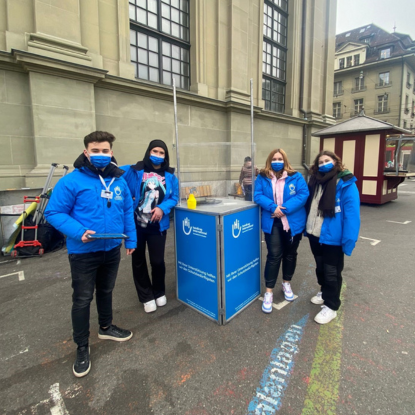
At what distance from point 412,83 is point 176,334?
52.4m

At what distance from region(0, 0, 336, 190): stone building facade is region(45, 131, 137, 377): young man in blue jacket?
4.76ft

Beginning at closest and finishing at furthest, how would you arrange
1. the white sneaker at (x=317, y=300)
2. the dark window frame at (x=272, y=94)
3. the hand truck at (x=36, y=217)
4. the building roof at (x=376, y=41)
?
the white sneaker at (x=317, y=300) → the hand truck at (x=36, y=217) → the dark window frame at (x=272, y=94) → the building roof at (x=376, y=41)

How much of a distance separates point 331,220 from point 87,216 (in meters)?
2.36

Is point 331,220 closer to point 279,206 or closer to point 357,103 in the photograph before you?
point 279,206

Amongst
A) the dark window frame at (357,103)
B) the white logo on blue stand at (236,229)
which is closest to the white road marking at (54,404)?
the white logo on blue stand at (236,229)

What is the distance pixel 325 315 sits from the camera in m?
2.78

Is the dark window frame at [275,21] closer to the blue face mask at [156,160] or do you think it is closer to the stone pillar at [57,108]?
the stone pillar at [57,108]

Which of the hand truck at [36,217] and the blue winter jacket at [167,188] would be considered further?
the hand truck at [36,217]

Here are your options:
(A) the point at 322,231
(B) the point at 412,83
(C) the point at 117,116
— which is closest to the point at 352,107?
(B) the point at 412,83

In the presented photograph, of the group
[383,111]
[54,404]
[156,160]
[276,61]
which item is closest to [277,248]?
[156,160]

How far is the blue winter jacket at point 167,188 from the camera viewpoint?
2791mm

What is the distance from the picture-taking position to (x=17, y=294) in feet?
11.5

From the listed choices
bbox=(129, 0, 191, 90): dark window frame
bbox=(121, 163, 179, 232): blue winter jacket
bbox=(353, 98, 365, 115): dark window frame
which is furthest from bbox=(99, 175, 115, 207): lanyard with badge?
bbox=(353, 98, 365, 115): dark window frame

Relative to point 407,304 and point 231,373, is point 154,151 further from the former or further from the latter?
point 407,304
